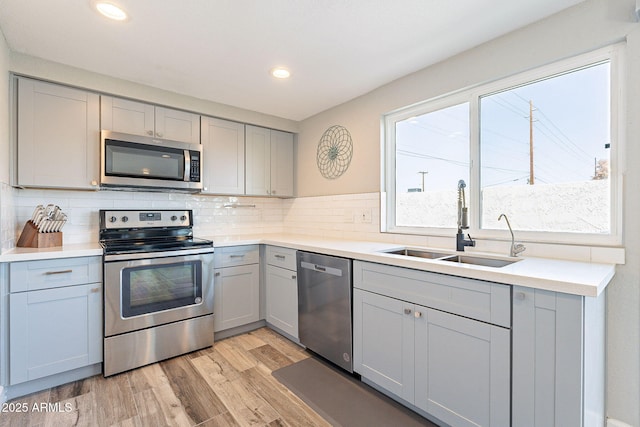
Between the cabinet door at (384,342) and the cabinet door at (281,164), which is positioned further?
the cabinet door at (281,164)

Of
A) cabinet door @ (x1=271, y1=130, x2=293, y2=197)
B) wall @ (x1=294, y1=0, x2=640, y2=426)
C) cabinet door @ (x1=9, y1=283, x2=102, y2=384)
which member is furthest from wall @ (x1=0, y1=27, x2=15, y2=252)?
wall @ (x1=294, y1=0, x2=640, y2=426)

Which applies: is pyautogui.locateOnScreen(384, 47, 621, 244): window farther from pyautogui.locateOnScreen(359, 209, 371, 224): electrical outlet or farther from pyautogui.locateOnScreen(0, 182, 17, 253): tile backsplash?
pyautogui.locateOnScreen(0, 182, 17, 253): tile backsplash

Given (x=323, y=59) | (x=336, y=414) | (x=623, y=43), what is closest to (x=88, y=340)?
(x=336, y=414)

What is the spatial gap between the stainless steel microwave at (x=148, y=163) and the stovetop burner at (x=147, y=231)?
0.33m

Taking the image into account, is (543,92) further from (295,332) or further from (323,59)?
(295,332)

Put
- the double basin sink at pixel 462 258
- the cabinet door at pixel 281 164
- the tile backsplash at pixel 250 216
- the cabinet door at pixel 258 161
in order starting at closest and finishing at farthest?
1. the double basin sink at pixel 462 258
2. the tile backsplash at pixel 250 216
3. the cabinet door at pixel 258 161
4. the cabinet door at pixel 281 164

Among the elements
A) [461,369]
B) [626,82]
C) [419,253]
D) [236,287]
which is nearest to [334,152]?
[419,253]

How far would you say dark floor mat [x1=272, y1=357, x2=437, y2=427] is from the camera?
67.6 inches

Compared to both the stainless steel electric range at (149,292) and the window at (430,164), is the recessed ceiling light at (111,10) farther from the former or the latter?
the window at (430,164)

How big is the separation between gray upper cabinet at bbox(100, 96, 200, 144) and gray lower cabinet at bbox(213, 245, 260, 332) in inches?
46.0

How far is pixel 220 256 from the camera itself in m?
2.74

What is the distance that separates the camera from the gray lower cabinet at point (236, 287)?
8.96 feet

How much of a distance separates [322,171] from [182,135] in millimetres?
1438

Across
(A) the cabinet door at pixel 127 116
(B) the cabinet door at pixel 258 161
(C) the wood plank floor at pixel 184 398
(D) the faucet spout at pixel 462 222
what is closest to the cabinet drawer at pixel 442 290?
(D) the faucet spout at pixel 462 222
